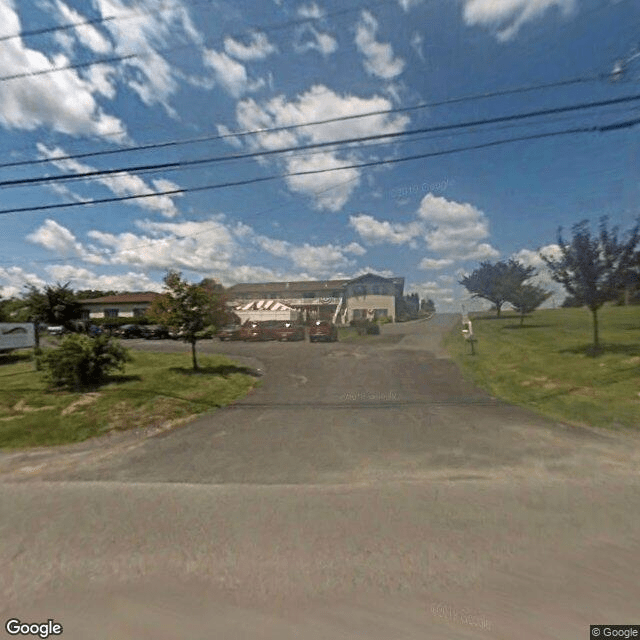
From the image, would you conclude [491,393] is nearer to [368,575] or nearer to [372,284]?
[368,575]

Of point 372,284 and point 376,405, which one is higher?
point 372,284

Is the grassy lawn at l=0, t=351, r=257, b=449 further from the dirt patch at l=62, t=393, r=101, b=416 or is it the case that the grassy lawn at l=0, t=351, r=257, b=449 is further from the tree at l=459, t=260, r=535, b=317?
the tree at l=459, t=260, r=535, b=317

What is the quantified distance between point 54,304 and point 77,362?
24267 mm

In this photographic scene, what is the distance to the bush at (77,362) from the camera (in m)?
9.93

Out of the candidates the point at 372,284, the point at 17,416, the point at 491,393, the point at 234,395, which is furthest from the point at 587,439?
the point at 372,284

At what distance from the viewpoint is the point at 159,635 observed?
7.11ft

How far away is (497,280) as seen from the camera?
102 feet

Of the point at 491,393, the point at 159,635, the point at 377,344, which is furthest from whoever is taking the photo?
the point at 377,344

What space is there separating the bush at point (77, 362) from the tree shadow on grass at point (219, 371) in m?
2.41

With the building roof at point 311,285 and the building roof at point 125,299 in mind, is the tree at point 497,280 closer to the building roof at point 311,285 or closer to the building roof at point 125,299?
the building roof at point 311,285

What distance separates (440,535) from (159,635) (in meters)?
2.24

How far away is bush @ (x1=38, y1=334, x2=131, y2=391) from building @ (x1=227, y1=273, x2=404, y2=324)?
17.6m

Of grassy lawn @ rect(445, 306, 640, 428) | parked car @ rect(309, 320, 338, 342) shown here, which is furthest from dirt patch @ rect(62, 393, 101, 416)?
parked car @ rect(309, 320, 338, 342)

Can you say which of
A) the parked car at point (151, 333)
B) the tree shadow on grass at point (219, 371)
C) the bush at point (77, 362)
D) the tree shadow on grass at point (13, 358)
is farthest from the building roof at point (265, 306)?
the bush at point (77, 362)
